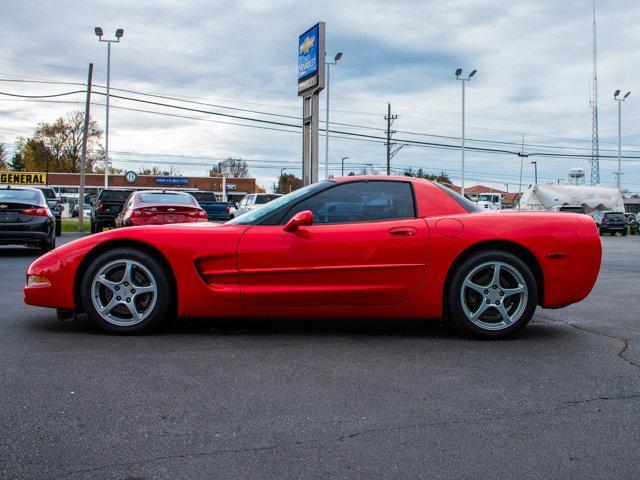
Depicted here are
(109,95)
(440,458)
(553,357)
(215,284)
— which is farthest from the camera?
(109,95)

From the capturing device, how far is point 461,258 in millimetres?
5254

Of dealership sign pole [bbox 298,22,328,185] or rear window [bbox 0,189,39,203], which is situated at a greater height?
dealership sign pole [bbox 298,22,328,185]

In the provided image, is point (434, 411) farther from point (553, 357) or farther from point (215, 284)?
point (215, 284)

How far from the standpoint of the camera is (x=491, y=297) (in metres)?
5.19

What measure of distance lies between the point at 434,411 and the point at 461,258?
2064mm

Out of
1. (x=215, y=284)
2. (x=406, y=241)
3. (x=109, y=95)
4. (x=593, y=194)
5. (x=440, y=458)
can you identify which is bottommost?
(x=440, y=458)

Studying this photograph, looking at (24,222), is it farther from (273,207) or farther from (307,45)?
(307,45)

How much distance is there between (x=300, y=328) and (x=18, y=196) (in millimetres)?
10162

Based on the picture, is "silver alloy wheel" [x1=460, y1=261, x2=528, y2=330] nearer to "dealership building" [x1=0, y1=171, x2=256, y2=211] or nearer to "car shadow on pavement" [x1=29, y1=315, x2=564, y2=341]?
"car shadow on pavement" [x1=29, y1=315, x2=564, y2=341]

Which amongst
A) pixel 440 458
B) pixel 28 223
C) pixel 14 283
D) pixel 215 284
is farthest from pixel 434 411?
pixel 28 223

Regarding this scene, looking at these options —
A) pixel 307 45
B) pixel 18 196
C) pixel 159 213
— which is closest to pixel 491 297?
pixel 159 213

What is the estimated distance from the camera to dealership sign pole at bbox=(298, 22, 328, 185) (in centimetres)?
1895

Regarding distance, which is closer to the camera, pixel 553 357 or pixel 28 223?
pixel 553 357

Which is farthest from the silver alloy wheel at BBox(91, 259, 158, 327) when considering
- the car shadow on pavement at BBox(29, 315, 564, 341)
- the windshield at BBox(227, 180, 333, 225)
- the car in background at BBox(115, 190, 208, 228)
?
the car in background at BBox(115, 190, 208, 228)
